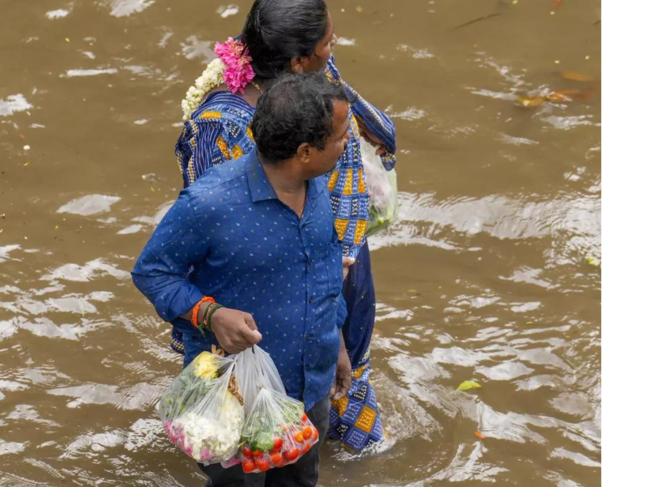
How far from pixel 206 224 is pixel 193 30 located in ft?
13.8

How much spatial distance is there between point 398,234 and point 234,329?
9.02ft

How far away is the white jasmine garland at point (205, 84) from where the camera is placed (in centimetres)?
310

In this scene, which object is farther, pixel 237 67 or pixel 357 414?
pixel 357 414

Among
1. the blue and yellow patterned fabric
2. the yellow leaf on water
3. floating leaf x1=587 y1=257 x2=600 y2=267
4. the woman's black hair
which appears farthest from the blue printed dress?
the yellow leaf on water

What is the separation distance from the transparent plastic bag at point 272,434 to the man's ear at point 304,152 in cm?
67

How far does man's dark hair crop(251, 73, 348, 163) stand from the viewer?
2.58 m

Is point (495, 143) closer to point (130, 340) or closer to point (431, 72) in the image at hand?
point (431, 72)

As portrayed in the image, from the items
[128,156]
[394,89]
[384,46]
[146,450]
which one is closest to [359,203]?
[146,450]

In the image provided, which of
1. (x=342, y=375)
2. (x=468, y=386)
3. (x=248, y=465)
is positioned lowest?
(x=468, y=386)

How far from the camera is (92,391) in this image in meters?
4.09

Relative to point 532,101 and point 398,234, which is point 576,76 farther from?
point 398,234

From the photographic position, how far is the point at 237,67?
304cm

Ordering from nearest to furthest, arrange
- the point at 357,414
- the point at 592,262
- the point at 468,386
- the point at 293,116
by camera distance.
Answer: the point at 293,116
the point at 357,414
the point at 468,386
the point at 592,262

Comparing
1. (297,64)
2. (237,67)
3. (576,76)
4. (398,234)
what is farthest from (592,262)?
(237,67)
